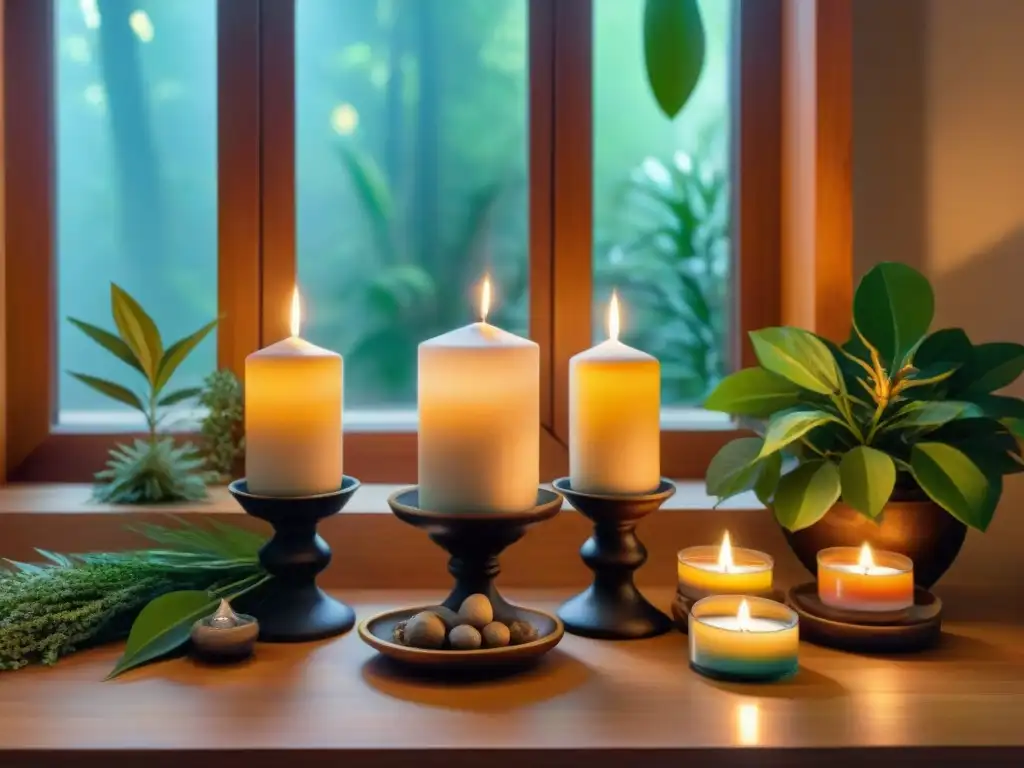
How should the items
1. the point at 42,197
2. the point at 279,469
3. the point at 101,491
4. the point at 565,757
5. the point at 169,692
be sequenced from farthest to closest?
the point at 42,197
the point at 101,491
the point at 279,469
the point at 169,692
the point at 565,757

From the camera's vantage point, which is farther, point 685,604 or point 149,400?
point 149,400

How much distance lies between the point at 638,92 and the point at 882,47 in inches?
12.4

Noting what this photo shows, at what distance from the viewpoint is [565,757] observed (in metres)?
0.75

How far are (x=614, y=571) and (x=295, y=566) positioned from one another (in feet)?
1.03

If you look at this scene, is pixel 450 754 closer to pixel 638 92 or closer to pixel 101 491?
pixel 101 491

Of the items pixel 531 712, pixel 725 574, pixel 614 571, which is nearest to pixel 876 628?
pixel 725 574

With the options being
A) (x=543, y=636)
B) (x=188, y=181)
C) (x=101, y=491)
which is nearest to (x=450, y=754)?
(x=543, y=636)

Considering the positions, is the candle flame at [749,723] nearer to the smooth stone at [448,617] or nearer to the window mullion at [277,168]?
the smooth stone at [448,617]

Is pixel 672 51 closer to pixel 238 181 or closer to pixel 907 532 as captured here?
pixel 907 532

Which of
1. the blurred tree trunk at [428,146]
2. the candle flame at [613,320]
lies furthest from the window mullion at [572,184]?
the candle flame at [613,320]

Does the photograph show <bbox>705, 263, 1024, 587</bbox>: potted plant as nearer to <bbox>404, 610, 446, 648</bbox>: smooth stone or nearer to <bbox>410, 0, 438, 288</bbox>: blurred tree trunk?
<bbox>404, 610, 446, 648</bbox>: smooth stone

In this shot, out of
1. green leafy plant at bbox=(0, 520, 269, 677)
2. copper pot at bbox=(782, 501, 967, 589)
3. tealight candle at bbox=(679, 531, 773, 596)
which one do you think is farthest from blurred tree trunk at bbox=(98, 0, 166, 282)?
copper pot at bbox=(782, 501, 967, 589)

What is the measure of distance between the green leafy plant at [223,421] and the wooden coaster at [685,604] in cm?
61

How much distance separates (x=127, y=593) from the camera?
3.33ft
